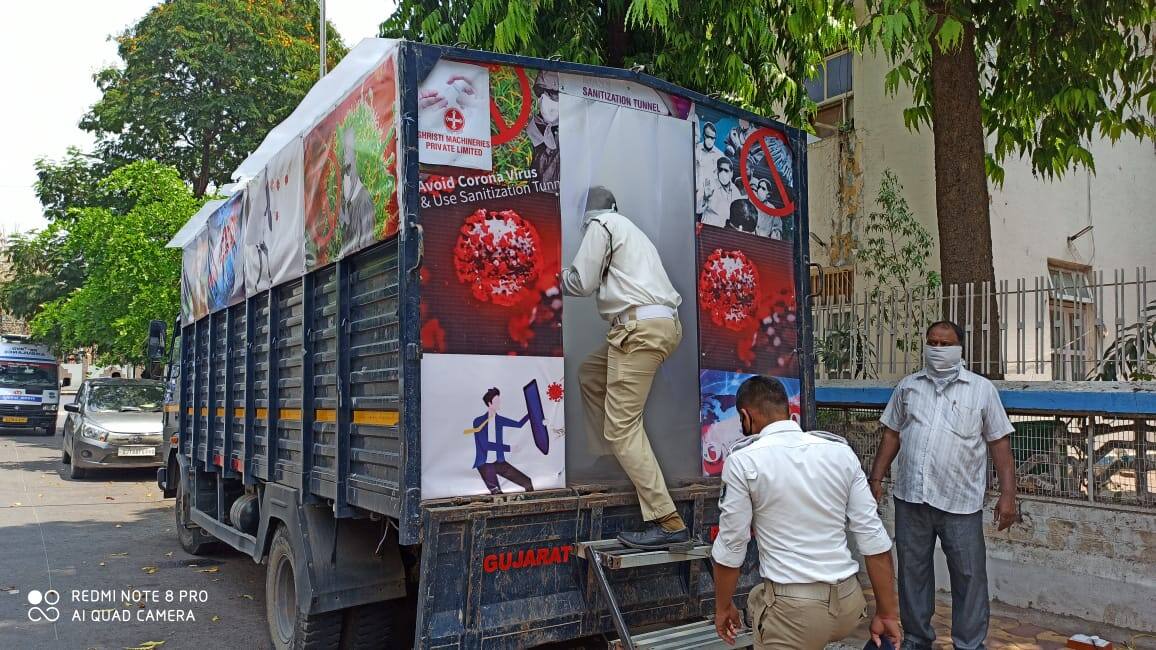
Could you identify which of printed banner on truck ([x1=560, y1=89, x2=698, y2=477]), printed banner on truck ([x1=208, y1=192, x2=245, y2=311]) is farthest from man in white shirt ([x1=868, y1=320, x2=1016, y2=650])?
printed banner on truck ([x1=208, y1=192, x2=245, y2=311])

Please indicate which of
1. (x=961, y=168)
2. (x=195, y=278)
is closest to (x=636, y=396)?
(x=961, y=168)

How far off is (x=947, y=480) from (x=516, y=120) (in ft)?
9.32

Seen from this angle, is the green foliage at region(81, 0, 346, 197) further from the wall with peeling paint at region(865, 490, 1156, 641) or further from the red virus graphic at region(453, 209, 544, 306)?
the wall with peeling paint at region(865, 490, 1156, 641)

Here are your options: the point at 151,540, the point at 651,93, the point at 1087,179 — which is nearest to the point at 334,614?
the point at 651,93

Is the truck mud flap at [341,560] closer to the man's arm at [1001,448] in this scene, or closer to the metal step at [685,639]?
the metal step at [685,639]

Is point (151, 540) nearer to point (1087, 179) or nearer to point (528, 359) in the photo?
point (528, 359)

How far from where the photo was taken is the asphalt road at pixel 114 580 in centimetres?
579

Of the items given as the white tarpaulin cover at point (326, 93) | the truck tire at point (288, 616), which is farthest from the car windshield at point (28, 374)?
the truck tire at point (288, 616)

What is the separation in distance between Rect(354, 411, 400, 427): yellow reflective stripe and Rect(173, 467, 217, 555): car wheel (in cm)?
473

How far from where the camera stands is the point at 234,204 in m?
6.58

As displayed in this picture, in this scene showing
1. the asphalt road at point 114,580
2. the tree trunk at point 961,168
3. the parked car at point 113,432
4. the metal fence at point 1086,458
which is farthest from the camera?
the parked car at point 113,432

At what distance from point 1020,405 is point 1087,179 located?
7.94 metres

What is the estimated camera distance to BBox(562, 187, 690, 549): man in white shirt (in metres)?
3.94

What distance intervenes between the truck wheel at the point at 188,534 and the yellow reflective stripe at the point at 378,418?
4.76 metres
